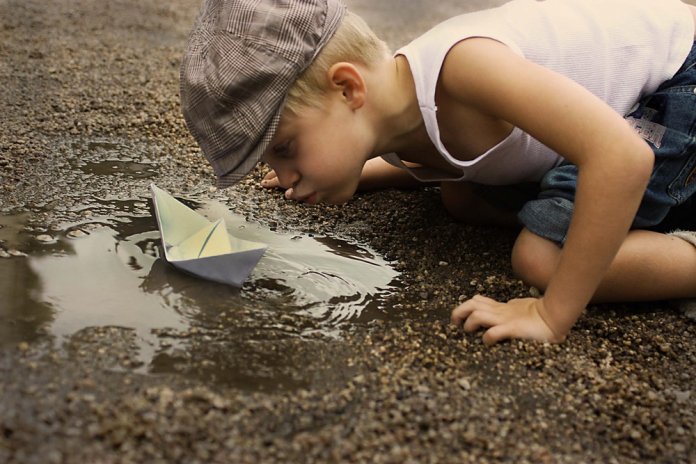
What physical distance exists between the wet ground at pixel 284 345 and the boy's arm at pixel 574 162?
0.26ft

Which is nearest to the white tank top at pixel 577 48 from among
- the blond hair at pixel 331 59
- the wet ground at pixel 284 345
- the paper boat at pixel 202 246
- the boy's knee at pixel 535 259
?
the blond hair at pixel 331 59

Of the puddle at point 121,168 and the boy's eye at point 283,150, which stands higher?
the boy's eye at point 283,150

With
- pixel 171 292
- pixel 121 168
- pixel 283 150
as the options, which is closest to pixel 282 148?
pixel 283 150

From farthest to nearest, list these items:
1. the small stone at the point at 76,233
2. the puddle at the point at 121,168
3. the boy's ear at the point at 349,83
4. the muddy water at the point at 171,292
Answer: the puddle at the point at 121,168
the small stone at the point at 76,233
the boy's ear at the point at 349,83
the muddy water at the point at 171,292

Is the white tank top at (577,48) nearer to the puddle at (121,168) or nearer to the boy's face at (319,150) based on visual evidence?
the boy's face at (319,150)

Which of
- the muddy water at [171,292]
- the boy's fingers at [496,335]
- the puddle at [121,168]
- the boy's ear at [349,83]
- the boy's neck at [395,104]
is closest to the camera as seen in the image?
the muddy water at [171,292]

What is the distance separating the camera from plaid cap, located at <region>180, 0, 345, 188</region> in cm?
189

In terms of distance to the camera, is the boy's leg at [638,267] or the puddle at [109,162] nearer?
the boy's leg at [638,267]

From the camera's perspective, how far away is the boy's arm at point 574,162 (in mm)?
1805

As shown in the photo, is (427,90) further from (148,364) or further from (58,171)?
(58,171)

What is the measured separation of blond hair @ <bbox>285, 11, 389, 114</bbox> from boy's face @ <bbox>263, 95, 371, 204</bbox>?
3cm

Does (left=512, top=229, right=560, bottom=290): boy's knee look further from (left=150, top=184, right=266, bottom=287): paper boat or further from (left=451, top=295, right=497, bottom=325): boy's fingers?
(left=150, top=184, right=266, bottom=287): paper boat

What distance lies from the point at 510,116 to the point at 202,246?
929mm

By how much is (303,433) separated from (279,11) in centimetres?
104
